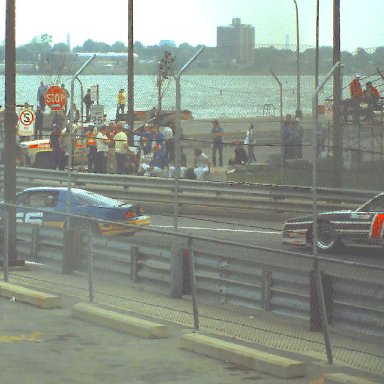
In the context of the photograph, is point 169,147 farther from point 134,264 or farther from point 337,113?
point 134,264

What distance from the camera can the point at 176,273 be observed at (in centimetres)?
1583

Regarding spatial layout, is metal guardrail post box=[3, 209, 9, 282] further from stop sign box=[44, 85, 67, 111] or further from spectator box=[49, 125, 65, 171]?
stop sign box=[44, 85, 67, 111]

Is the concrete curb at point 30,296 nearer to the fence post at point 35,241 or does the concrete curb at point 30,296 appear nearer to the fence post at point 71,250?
the fence post at point 71,250

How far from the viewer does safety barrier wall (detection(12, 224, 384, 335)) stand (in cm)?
1208

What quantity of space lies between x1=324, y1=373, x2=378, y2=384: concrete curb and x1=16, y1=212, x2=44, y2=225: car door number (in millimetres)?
9165

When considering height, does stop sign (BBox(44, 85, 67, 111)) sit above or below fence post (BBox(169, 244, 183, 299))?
above

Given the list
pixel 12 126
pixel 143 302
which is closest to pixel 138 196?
pixel 12 126

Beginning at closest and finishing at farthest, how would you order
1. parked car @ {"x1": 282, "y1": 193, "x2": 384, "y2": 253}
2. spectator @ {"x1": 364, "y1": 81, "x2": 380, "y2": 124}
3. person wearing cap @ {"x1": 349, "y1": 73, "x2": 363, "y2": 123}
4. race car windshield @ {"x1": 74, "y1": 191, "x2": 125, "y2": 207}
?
person wearing cap @ {"x1": 349, "y1": 73, "x2": 363, "y2": 123}
parked car @ {"x1": 282, "y1": 193, "x2": 384, "y2": 253}
spectator @ {"x1": 364, "y1": 81, "x2": 380, "y2": 124}
race car windshield @ {"x1": 74, "y1": 191, "x2": 125, "y2": 207}

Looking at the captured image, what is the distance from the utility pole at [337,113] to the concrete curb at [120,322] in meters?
4.44

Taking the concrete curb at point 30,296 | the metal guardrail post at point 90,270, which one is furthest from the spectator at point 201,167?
the metal guardrail post at point 90,270

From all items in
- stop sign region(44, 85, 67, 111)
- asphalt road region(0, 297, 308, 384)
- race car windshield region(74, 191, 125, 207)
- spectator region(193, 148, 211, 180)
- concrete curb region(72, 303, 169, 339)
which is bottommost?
asphalt road region(0, 297, 308, 384)

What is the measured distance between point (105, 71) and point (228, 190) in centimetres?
1356

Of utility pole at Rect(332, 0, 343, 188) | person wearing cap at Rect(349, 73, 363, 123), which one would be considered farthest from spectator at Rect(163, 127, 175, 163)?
person wearing cap at Rect(349, 73, 363, 123)

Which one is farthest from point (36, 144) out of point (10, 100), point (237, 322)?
point (237, 322)
